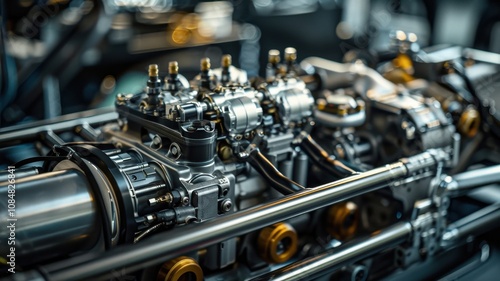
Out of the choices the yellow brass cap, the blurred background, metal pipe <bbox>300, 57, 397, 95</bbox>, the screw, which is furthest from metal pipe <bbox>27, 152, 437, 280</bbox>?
the blurred background

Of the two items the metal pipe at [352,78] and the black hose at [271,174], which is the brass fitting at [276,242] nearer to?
the black hose at [271,174]

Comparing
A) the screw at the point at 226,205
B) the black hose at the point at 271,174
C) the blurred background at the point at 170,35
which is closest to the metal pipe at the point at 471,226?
the black hose at the point at 271,174

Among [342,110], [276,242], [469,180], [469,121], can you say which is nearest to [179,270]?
[276,242]

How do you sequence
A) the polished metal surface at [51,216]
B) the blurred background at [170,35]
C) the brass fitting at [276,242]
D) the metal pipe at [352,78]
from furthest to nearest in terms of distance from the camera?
the blurred background at [170,35], the metal pipe at [352,78], the brass fitting at [276,242], the polished metal surface at [51,216]

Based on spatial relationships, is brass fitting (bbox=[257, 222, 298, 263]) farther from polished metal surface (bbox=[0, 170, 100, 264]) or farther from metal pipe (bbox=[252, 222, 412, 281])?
polished metal surface (bbox=[0, 170, 100, 264])

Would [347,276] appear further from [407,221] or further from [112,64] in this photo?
[112,64]

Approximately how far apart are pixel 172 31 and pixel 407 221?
8.01ft

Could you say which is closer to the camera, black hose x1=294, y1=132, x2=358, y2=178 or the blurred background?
black hose x1=294, y1=132, x2=358, y2=178

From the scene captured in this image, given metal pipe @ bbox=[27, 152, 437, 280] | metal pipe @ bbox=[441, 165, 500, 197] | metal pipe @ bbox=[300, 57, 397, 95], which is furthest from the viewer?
metal pipe @ bbox=[300, 57, 397, 95]

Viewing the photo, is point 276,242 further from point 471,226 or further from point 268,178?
point 471,226

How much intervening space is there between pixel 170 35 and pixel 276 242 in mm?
2455

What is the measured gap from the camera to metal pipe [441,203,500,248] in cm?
154

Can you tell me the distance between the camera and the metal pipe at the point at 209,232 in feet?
2.83

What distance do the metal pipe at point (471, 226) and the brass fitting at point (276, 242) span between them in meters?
0.44
